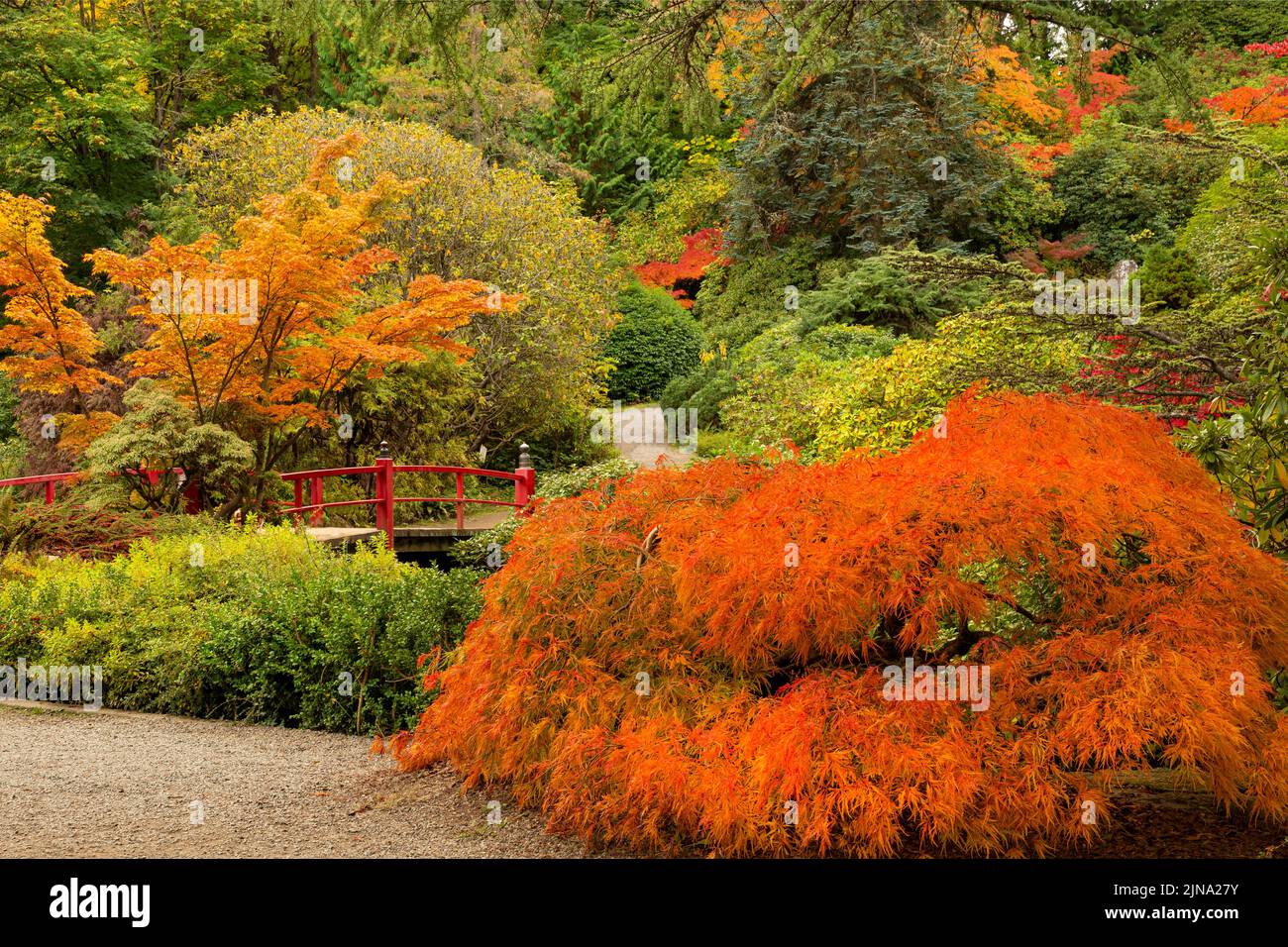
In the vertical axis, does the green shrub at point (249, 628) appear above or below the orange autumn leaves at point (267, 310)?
below

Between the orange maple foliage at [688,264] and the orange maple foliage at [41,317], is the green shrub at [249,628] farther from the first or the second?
the orange maple foliage at [688,264]

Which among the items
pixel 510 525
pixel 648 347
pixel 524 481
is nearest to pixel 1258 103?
pixel 648 347

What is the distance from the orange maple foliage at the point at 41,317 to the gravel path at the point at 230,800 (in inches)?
224

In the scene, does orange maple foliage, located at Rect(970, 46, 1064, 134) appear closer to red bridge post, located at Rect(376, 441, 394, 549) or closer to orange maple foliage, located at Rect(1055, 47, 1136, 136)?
orange maple foliage, located at Rect(1055, 47, 1136, 136)

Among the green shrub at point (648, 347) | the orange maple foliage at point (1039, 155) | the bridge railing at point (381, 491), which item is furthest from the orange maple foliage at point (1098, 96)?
the bridge railing at point (381, 491)

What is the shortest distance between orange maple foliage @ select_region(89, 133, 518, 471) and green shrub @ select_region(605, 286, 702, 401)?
9.69m

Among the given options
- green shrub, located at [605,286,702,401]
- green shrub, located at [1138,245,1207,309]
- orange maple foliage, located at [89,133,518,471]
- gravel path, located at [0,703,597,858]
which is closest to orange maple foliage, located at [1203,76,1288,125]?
green shrub, located at [1138,245,1207,309]

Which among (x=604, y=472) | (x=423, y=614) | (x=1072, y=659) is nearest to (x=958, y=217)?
(x=604, y=472)

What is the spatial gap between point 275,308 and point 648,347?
11951mm

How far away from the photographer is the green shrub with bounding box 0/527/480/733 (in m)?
6.36

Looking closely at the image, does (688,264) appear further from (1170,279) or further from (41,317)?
(41,317)

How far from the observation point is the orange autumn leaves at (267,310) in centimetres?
977

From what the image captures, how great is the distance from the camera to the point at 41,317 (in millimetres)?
11023

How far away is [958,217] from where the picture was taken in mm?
18062
